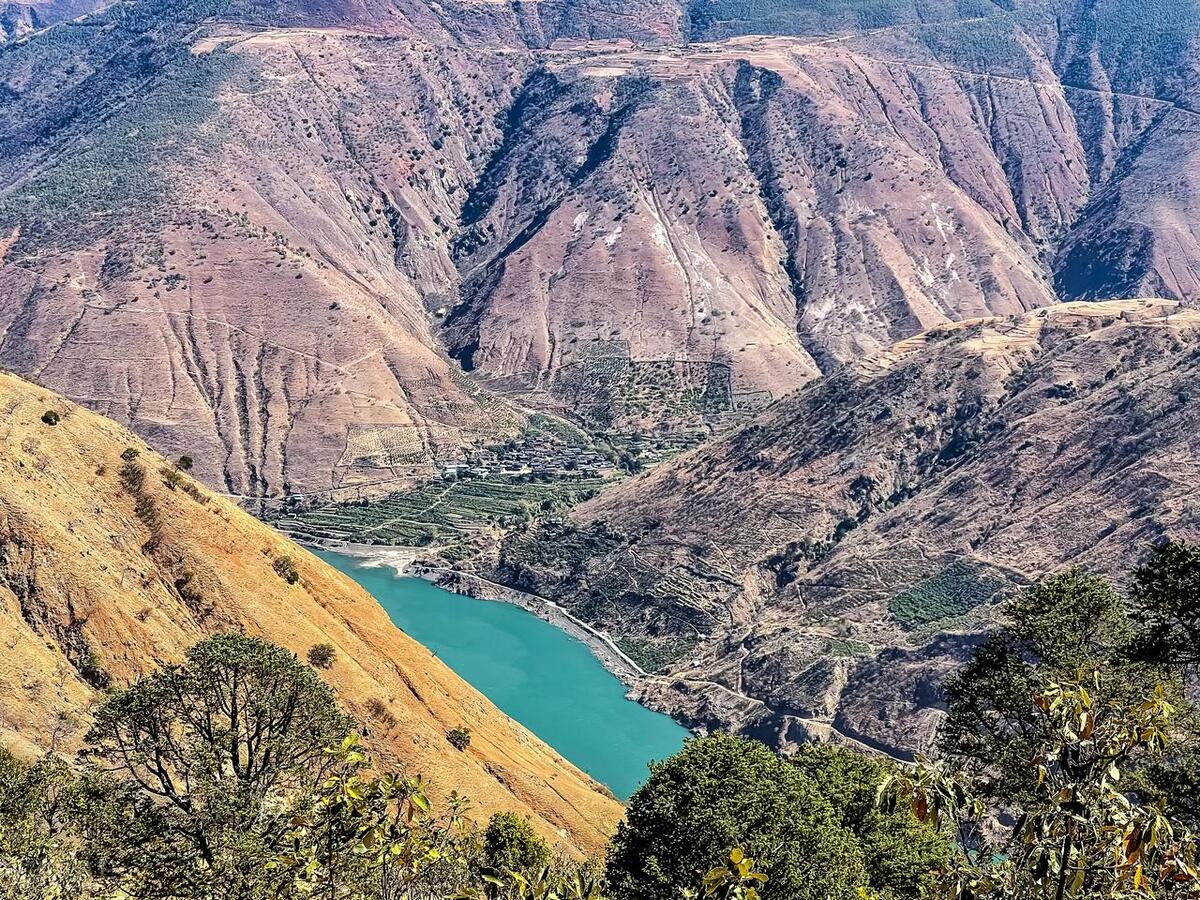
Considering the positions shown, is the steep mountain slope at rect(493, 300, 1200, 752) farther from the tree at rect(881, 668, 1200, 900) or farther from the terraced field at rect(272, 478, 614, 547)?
the tree at rect(881, 668, 1200, 900)

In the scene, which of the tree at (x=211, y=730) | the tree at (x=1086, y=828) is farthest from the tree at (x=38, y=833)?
the tree at (x=1086, y=828)

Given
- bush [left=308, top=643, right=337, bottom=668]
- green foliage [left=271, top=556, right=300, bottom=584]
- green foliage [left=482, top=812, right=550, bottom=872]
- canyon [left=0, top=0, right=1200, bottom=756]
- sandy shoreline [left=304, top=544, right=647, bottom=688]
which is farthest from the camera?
sandy shoreline [left=304, top=544, right=647, bottom=688]

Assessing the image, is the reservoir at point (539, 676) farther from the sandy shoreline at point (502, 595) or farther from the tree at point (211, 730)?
the tree at point (211, 730)

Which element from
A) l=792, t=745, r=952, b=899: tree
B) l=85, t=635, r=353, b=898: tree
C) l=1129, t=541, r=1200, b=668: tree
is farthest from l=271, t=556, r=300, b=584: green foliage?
l=1129, t=541, r=1200, b=668: tree

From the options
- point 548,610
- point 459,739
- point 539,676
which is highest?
point 459,739

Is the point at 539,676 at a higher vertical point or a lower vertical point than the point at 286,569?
lower

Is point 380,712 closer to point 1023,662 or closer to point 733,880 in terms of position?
point 1023,662

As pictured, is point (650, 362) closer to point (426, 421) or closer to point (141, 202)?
point (426, 421)

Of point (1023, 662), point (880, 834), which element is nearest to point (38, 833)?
point (1023, 662)
